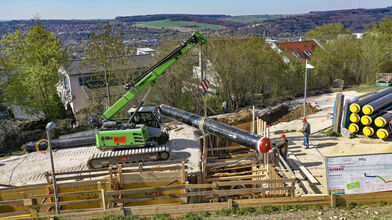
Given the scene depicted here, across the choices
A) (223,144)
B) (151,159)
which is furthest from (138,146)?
(223,144)

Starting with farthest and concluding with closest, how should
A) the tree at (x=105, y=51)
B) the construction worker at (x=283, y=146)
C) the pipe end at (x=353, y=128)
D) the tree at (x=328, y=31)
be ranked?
the tree at (x=328, y=31), the tree at (x=105, y=51), the pipe end at (x=353, y=128), the construction worker at (x=283, y=146)

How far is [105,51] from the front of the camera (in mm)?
20344

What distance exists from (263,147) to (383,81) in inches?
927

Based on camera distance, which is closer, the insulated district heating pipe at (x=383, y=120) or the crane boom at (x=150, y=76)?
the insulated district heating pipe at (x=383, y=120)

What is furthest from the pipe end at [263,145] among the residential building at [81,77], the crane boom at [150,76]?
the residential building at [81,77]

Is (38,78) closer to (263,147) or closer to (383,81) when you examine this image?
(263,147)

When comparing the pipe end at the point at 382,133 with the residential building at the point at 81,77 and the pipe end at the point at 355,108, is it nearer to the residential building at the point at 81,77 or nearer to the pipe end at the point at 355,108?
the pipe end at the point at 355,108

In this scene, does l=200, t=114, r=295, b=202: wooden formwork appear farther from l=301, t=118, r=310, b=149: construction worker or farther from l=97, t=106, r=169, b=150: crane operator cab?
l=97, t=106, r=169, b=150: crane operator cab

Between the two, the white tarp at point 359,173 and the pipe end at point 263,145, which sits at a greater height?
the pipe end at point 263,145

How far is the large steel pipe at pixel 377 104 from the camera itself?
13692mm

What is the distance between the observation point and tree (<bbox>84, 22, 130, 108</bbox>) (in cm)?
1997

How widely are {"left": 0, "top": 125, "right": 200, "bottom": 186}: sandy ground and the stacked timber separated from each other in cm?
790

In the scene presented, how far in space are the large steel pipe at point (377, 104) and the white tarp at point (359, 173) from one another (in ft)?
19.9

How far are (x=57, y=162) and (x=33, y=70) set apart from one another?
7054 millimetres
